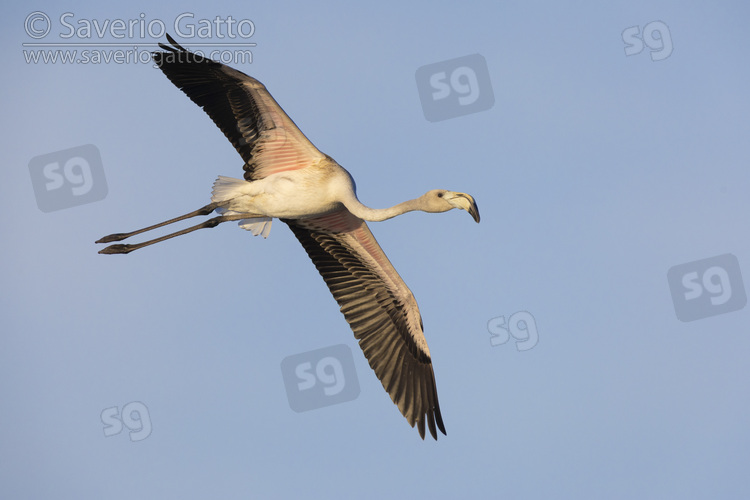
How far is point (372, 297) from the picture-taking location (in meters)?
16.7

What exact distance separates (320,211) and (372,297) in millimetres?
2113

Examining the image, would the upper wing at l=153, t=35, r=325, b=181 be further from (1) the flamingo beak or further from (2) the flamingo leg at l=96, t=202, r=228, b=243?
(1) the flamingo beak

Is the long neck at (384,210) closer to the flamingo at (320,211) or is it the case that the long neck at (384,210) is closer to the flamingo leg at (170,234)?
the flamingo at (320,211)

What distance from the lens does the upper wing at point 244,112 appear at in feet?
48.3

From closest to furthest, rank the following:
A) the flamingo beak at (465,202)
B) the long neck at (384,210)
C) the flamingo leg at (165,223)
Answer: the flamingo beak at (465,202) → the long neck at (384,210) → the flamingo leg at (165,223)

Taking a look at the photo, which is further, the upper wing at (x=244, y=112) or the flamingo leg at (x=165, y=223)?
the flamingo leg at (x=165, y=223)

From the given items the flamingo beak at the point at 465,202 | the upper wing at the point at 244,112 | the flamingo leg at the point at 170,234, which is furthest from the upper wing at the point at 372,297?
the flamingo beak at the point at 465,202

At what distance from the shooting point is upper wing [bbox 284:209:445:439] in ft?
53.4

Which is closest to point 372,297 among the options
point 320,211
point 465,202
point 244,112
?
point 320,211

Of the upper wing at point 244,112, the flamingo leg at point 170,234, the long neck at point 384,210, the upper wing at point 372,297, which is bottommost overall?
the upper wing at point 372,297

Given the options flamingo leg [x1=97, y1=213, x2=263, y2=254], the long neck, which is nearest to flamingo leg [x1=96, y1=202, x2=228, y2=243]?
flamingo leg [x1=97, y1=213, x2=263, y2=254]

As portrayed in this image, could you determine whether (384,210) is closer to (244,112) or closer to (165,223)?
(244,112)

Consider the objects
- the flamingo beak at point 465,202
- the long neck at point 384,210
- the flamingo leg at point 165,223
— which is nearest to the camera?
the flamingo beak at point 465,202

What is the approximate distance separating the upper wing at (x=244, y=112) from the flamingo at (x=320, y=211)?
0.02 m
